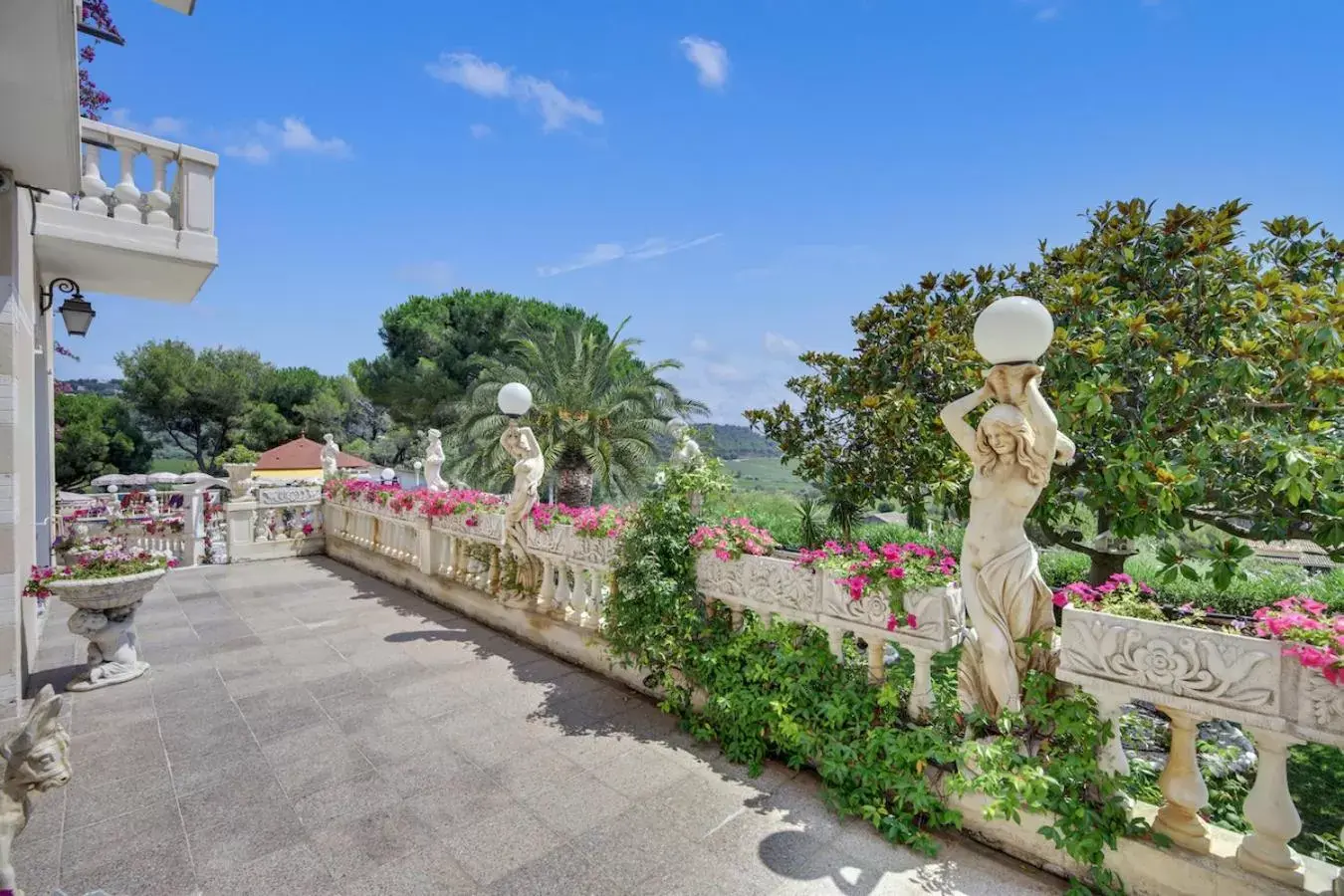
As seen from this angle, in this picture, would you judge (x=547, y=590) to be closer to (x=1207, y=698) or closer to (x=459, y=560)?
(x=459, y=560)

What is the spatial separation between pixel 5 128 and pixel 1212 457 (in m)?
8.57

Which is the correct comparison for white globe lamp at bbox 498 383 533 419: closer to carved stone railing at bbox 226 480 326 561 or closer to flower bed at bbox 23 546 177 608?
flower bed at bbox 23 546 177 608

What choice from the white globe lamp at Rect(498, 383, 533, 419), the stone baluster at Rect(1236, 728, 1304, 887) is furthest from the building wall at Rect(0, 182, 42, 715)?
the stone baluster at Rect(1236, 728, 1304, 887)

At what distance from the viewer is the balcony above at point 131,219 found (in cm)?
584

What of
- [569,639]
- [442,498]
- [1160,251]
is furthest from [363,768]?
[1160,251]

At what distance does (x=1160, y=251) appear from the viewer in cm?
540

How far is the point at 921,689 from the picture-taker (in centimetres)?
→ 313

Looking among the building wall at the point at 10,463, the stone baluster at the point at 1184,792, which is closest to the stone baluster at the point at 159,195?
the building wall at the point at 10,463

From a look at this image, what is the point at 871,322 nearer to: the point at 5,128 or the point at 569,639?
the point at 569,639

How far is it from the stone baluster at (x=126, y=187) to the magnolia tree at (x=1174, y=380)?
7.85 m

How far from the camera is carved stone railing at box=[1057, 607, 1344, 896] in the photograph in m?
2.12

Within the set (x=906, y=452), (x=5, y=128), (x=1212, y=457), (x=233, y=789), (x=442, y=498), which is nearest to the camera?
(x=233, y=789)

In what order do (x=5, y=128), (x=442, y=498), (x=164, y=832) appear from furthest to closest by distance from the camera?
1. (x=442, y=498)
2. (x=5, y=128)
3. (x=164, y=832)

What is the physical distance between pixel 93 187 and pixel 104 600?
4.15m
